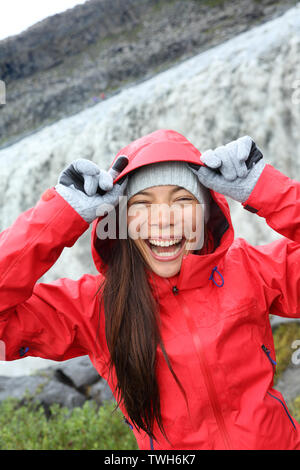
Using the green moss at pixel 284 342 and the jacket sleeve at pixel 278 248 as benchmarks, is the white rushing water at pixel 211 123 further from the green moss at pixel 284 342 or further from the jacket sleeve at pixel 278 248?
the jacket sleeve at pixel 278 248

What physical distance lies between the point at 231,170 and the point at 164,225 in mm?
405

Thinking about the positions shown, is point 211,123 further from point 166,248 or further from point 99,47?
point 99,47

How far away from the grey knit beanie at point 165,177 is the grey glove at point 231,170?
55 mm

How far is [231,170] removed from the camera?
6.09 feet

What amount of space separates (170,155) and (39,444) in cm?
331

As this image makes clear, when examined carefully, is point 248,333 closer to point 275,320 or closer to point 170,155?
point 170,155

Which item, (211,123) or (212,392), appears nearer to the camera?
(212,392)

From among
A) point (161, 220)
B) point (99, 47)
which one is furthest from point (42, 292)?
point (99, 47)

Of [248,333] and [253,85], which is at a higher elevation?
[253,85]

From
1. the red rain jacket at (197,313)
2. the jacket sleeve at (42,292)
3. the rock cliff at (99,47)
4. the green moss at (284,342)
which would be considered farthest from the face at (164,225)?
the rock cliff at (99,47)

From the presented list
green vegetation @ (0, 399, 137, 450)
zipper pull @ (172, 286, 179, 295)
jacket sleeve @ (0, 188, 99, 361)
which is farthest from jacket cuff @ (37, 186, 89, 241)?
green vegetation @ (0, 399, 137, 450)

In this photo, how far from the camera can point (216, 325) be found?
6.41 feet

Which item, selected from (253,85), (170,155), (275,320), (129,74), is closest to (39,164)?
(253,85)
